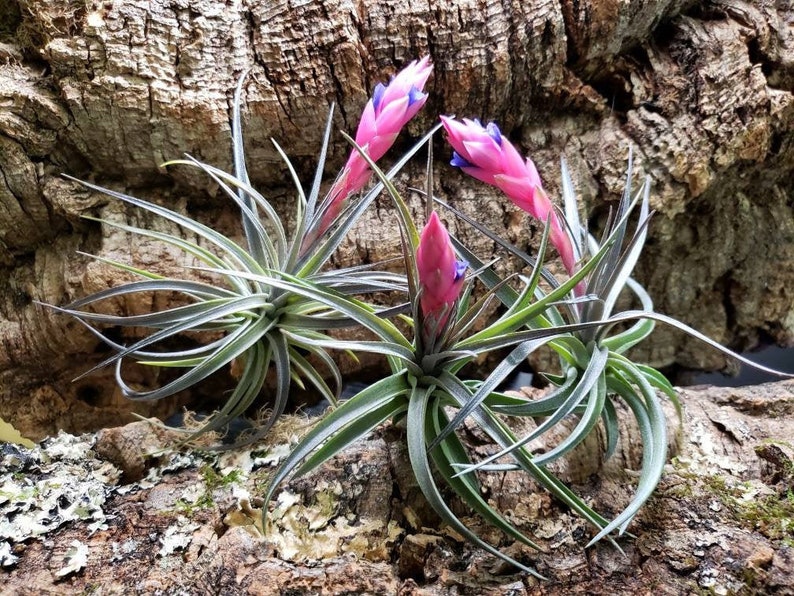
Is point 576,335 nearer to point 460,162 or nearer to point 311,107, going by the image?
point 460,162

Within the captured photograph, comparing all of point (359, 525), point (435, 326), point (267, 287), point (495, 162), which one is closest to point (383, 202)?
point (267, 287)

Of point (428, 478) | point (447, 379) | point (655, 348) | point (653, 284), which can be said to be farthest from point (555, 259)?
point (428, 478)

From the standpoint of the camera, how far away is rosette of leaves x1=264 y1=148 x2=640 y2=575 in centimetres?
104

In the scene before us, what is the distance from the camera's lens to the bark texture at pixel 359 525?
1.08 metres

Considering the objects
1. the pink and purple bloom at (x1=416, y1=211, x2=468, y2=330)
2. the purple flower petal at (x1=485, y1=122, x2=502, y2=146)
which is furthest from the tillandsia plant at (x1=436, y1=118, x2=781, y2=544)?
the pink and purple bloom at (x1=416, y1=211, x2=468, y2=330)

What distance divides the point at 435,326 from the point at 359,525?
0.46 m

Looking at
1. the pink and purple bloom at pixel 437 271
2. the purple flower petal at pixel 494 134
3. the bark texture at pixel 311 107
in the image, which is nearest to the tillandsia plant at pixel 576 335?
the purple flower petal at pixel 494 134

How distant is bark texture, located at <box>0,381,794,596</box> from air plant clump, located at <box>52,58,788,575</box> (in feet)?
0.22

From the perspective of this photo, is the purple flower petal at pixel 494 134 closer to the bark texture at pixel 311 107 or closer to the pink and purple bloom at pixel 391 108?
the pink and purple bloom at pixel 391 108

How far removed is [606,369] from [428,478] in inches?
19.3

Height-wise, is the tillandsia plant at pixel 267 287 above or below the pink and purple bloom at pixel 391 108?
below

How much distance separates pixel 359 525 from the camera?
3.99 feet

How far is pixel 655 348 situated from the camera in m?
2.28

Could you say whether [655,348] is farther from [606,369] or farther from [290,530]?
[290,530]
